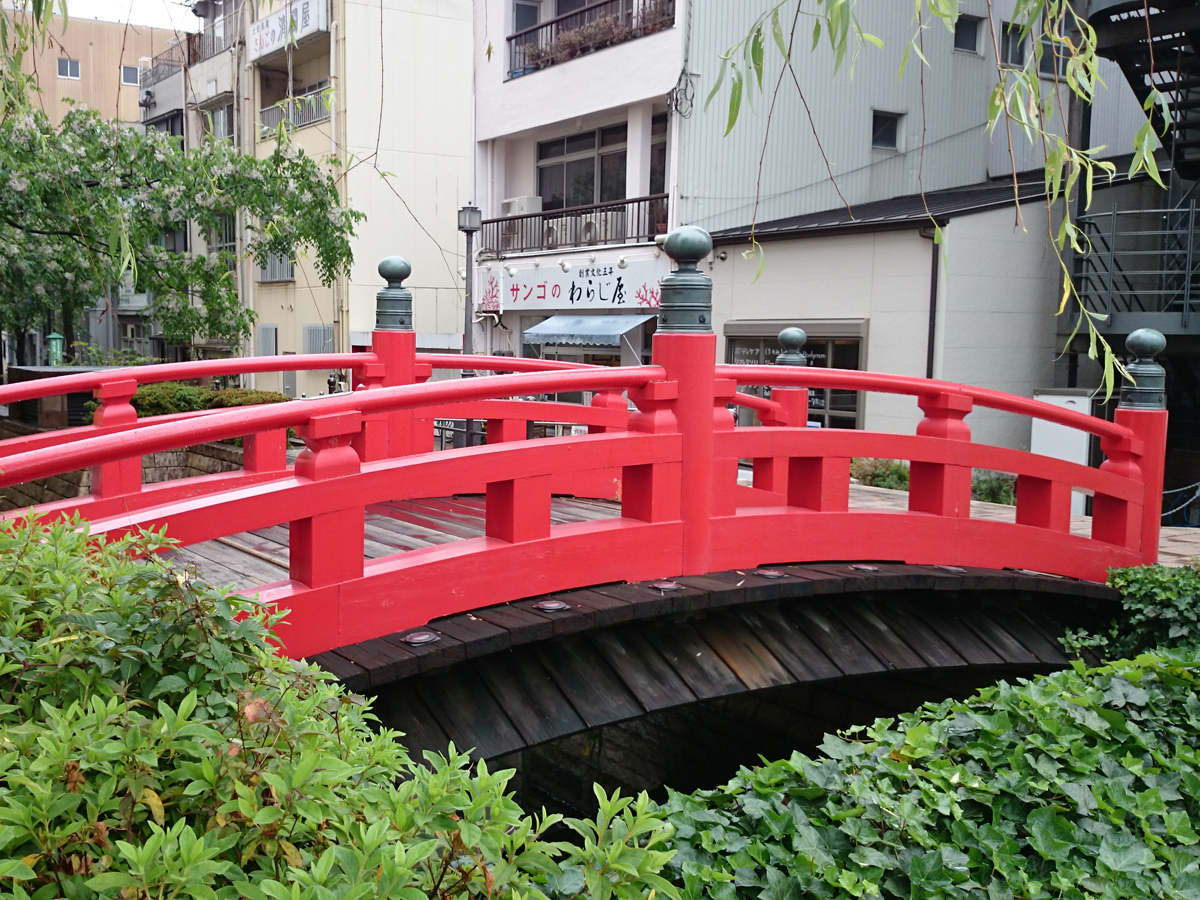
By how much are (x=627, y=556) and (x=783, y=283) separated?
40.4 ft

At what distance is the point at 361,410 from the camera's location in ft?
12.5

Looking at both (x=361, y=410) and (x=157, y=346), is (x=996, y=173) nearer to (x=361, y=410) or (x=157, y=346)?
(x=361, y=410)

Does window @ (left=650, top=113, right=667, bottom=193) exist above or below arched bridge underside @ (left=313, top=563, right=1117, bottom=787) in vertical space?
Result: above

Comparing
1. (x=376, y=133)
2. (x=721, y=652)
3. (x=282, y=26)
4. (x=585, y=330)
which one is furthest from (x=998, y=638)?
(x=282, y=26)

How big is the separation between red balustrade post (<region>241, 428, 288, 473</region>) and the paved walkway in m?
5.30

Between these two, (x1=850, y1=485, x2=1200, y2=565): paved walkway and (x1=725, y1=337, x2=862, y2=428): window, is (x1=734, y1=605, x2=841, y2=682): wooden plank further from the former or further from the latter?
(x1=725, y1=337, x2=862, y2=428): window

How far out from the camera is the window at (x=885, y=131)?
19.4 metres

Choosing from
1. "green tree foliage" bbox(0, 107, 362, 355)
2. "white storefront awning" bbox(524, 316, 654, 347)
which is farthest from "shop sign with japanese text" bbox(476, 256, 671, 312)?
"green tree foliage" bbox(0, 107, 362, 355)

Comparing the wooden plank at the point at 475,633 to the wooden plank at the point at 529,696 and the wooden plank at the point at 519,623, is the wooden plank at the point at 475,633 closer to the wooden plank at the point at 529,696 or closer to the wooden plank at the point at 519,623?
the wooden plank at the point at 519,623

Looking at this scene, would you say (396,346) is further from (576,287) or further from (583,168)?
(583,168)

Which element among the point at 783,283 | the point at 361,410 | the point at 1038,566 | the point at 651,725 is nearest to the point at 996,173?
the point at 783,283

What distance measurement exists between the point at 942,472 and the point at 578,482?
244 centimetres

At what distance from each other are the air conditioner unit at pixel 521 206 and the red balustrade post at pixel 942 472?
16.8m

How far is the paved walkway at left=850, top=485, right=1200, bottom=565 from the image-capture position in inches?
328
